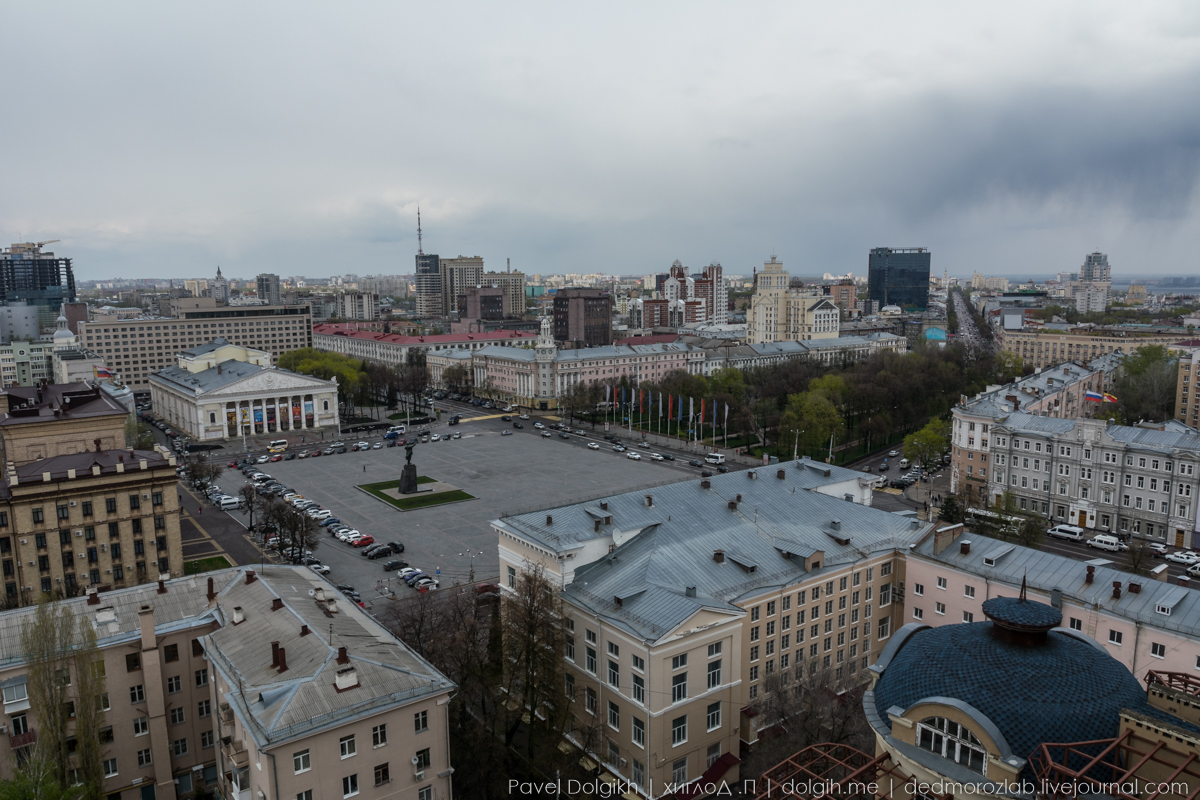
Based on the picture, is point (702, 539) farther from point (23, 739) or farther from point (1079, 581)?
point (23, 739)

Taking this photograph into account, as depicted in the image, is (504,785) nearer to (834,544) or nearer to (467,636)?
(467,636)

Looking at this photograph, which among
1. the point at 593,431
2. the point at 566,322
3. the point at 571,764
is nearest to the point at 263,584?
the point at 571,764

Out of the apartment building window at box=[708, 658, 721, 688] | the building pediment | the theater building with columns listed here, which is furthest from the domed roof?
the building pediment

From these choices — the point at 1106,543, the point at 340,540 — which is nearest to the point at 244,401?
the point at 340,540

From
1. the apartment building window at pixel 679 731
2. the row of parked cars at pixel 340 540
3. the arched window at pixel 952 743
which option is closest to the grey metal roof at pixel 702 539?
the apartment building window at pixel 679 731

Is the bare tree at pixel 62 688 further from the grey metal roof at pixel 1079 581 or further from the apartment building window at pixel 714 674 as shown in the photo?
the grey metal roof at pixel 1079 581

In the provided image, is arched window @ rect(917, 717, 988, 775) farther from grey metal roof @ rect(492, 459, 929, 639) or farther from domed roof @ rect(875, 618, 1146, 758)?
grey metal roof @ rect(492, 459, 929, 639)
